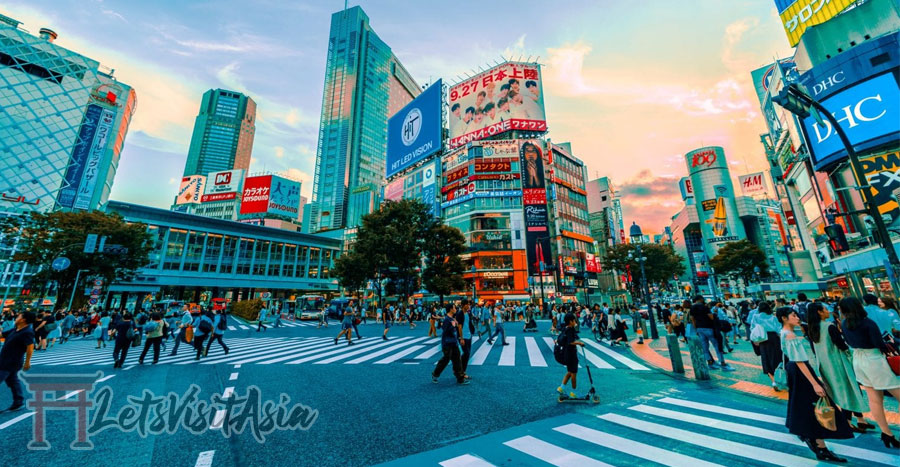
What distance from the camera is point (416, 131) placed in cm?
5897

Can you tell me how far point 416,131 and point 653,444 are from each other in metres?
59.5

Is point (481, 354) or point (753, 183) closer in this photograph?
point (481, 354)

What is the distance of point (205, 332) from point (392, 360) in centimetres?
626

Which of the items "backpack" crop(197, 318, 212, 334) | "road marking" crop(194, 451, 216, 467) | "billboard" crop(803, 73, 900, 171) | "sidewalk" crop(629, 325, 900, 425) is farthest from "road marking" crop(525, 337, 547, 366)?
"billboard" crop(803, 73, 900, 171)

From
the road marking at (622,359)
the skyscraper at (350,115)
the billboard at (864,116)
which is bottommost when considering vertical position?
the road marking at (622,359)

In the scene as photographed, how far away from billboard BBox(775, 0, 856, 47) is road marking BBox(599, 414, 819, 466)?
4627 centimetres

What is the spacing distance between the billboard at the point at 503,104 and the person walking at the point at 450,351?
53097mm

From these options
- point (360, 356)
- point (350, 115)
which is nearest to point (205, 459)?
point (360, 356)

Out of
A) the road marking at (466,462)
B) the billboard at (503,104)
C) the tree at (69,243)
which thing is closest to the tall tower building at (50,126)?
the tree at (69,243)

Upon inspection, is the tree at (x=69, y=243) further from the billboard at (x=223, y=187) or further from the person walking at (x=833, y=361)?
the billboard at (x=223, y=187)

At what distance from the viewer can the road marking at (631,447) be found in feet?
11.4

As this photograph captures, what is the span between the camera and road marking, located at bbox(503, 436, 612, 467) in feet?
11.4

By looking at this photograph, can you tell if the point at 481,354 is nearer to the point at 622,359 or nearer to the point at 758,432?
the point at 622,359

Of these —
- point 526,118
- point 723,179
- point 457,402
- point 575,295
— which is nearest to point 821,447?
point 457,402
